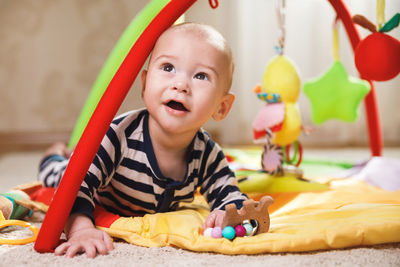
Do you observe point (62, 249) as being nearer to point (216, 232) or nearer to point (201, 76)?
point (216, 232)

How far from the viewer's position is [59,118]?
2.11m

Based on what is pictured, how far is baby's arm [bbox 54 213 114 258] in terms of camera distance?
60cm

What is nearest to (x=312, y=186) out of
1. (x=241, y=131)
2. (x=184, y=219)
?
(x=184, y=219)

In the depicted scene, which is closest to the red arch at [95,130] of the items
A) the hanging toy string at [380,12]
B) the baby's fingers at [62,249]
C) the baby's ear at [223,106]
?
the baby's fingers at [62,249]

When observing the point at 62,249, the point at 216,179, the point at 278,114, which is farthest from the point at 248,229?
the point at 278,114

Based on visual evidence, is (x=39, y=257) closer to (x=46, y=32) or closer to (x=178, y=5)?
(x=178, y=5)

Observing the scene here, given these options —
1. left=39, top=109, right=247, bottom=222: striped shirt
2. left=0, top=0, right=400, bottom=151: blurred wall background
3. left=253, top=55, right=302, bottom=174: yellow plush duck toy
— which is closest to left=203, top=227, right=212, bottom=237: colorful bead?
left=39, top=109, right=247, bottom=222: striped shirt

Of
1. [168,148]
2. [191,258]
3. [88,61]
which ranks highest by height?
[88,61]

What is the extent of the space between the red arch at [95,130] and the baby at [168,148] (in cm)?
3

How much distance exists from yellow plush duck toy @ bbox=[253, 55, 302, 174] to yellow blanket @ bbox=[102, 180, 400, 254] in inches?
8.8

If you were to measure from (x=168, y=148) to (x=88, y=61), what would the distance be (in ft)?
4.83

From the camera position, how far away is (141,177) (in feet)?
2.48

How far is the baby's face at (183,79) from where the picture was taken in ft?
2.27

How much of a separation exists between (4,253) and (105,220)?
0.53 ft
